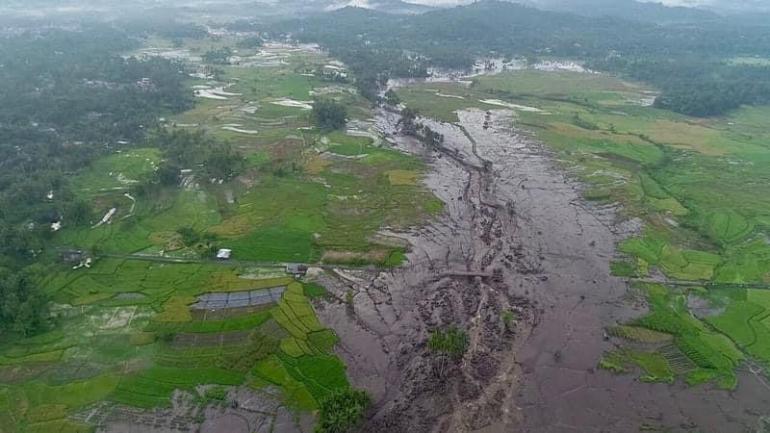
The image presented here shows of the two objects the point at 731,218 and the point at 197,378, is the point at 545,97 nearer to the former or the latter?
the point at 731,218

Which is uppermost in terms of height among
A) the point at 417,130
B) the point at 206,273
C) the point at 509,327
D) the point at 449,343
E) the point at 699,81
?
the point at 699,81

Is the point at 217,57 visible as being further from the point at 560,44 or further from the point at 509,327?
the point at 509,327

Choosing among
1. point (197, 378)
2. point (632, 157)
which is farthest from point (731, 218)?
point (197, 378)

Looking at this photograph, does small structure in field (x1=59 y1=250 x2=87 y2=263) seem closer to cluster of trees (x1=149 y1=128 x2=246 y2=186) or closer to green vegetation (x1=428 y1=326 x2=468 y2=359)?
cluster of trees (x1=149 y1=128 x2=246 y2=186)

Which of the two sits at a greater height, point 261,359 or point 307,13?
point 307,13

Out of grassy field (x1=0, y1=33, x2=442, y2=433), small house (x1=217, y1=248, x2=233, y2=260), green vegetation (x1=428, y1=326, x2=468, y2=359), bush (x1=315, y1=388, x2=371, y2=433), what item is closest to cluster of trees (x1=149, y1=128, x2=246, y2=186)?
grassy field (x1=0, y1=33, x2=442, y2=433)

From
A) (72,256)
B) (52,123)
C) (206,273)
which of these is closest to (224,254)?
(206,273)
